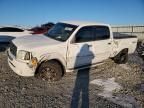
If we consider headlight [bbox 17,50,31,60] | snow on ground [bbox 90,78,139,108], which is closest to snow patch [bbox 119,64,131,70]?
snow on ground [bbox 90,78,139,108]

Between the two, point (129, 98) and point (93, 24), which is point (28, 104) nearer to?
point (129, 98)

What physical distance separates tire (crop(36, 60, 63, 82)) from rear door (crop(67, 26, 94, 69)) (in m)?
0.50

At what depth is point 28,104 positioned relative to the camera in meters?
5.79

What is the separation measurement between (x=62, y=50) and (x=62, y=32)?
93 cm

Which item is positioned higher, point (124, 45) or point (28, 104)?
point (124, 45)

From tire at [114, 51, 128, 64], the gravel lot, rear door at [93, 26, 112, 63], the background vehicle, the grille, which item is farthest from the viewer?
the background vehicle

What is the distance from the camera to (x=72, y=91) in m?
6.91

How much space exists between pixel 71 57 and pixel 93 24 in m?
1.64

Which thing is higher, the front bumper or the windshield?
the windshield

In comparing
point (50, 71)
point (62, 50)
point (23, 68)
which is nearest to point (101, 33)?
point (62, 50)

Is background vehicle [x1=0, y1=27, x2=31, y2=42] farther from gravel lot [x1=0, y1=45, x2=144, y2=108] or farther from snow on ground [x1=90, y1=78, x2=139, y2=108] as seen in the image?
snow on ground [x1=90, y1=78, x2=139, y2=108]

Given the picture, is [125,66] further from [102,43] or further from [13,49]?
[13,49]

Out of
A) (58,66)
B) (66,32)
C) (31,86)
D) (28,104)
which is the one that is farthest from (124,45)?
(28,104)

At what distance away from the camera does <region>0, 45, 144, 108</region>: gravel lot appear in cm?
600
